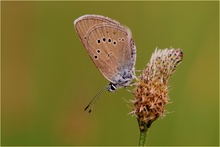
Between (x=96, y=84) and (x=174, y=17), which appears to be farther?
(x=174, y=17)

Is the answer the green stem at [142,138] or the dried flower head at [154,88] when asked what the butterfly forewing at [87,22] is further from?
the green stem at [142,138]

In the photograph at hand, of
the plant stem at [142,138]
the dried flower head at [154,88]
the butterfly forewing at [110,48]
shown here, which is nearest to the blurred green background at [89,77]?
the butterfly forewing at [110,48]

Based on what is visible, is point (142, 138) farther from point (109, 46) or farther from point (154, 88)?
point (109, 46)

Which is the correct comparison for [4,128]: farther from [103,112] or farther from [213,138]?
[213,138]

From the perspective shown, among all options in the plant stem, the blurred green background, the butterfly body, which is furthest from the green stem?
the blurred green background

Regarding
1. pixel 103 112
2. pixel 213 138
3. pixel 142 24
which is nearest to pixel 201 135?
pixel 213 138

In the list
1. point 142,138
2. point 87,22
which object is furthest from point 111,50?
point 142,138

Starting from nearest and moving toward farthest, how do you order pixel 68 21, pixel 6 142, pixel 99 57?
1. pixel 99 57
2. pixel 6 142
3. pixel 68 21
